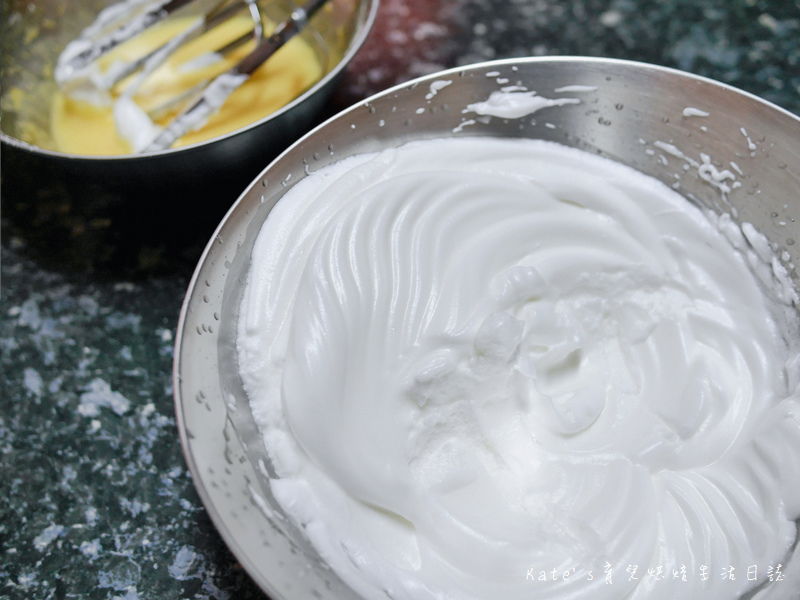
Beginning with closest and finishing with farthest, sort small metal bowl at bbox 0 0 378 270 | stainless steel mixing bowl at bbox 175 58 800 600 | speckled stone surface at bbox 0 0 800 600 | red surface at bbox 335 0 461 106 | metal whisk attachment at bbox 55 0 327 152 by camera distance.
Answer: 1. stainless steel mixing bowl at bbox 175 58 800 600
2. speckled stone surface at bbox 0 0 800 600
3. small metal bowl at bbox 0 0 378 270
4. metal whisk attachment at bbox 55 0 327 152
5. red surface at bbox 335 0 461 106

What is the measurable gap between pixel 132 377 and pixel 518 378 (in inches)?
22.4

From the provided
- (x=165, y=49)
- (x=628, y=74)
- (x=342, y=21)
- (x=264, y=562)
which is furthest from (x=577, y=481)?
(x=165, y=49)

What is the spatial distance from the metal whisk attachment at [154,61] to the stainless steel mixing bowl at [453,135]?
1.00 ft

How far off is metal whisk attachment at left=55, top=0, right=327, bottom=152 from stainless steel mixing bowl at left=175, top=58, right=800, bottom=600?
306 mm

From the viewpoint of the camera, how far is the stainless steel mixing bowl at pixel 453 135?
2.23ft

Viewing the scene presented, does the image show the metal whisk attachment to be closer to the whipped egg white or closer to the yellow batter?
the yellow batter

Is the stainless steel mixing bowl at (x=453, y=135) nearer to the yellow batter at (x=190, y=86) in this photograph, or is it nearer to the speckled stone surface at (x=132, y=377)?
the speckled stone surface at (x=132, y=377)

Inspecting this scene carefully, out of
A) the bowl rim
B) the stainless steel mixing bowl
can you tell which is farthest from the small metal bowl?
the stainless steel mixing bowl

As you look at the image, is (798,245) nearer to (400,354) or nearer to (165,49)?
(400,354)

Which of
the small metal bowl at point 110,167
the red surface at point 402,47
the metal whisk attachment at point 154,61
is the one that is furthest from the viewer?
the red surface at point 402,47

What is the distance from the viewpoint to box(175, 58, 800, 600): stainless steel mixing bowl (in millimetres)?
681

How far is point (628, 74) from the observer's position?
92cm

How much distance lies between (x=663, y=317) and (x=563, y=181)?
25 centimetres

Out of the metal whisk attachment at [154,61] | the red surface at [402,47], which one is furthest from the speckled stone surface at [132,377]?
the metal whisk attachment at [154,61]
